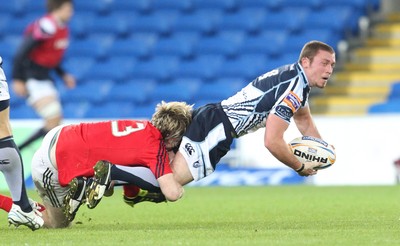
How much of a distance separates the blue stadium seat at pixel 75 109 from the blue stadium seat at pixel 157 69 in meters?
1.10

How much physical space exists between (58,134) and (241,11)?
36.4 ft

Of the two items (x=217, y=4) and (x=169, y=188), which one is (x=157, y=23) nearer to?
(x=217, y=4)

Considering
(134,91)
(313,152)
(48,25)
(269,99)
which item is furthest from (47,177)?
(134,91)

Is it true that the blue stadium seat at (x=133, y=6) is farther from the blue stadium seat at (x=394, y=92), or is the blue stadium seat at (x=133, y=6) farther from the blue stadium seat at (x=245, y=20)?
the blue stadium seat at (x=394, y=92)

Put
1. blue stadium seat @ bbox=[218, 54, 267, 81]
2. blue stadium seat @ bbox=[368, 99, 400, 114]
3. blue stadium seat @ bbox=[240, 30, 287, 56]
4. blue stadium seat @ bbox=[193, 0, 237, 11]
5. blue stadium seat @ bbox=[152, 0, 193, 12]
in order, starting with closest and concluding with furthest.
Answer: blue stadium seat @ bbox=[368, 99, 400, 114], blue stadium seat @ bbox=[218, 54, 267, 81], blue stadium seat @ bbox=[240, 30, 287, 56], blue stadium seat @ bbox=[193, 0, 237, 11], blue stadium seat @ bbox=[152, 0, 193, 12]

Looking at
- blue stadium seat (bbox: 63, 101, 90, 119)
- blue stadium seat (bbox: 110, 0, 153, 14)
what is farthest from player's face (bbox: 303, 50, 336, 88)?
blue stadium seat (bbox: 110, 0, 153, 14)

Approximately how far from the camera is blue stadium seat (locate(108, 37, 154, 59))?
732 inches

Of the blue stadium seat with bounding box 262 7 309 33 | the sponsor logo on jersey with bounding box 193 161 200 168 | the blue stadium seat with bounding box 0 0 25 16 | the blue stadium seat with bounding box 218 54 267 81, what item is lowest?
the blue stadium seat with bounding box 0 0 25 16

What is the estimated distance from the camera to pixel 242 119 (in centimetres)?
816

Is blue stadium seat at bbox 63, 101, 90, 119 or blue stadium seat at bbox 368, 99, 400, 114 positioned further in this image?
blue stadium seat at bbox 63, 101, 90, 119

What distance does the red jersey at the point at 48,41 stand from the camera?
12727 millimetres

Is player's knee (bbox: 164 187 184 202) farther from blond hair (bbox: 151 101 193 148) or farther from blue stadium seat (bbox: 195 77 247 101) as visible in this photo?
blue stadium seat (bbox: 195 77 247 101)

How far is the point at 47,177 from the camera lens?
7.72 metres

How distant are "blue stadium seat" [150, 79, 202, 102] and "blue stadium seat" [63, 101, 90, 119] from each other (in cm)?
115
